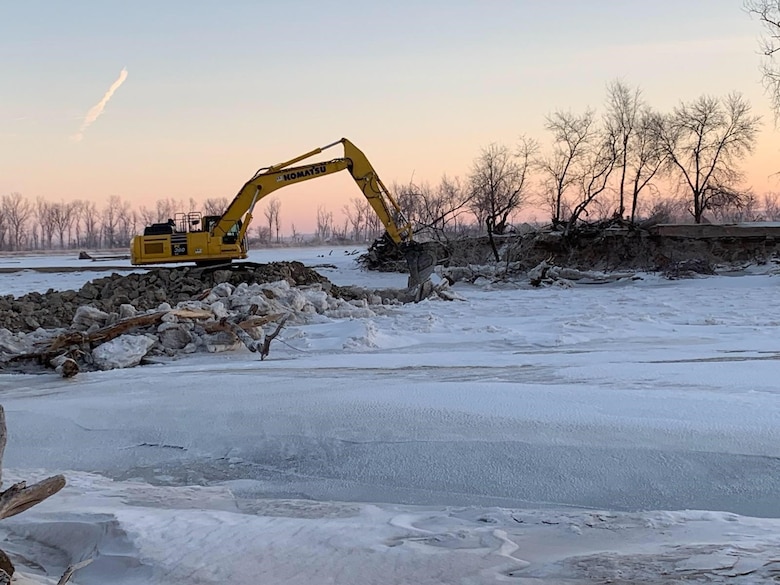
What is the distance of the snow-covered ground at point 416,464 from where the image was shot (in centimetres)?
370

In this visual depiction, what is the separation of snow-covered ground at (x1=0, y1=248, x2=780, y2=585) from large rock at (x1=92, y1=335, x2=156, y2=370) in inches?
15.8

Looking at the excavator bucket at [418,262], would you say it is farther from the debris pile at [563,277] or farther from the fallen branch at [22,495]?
the fallen branch at [22,495]

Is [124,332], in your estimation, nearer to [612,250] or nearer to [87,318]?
[87,318]

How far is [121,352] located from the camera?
1016cm

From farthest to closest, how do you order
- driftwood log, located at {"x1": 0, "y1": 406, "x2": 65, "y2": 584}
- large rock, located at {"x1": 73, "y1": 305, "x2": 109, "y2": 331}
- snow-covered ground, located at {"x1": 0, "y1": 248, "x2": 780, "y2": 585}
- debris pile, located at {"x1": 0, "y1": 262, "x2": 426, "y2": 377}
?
large rock, located at {"x1": 73, "y1": 305, "x2": 109, "y2": 331}, debris pile, located at {"x1": 0, "y1": 262, "x2": 426, "y2": 377}, snow-covered ground, located at {"x1": 0, "y1": 248, "x2": 780, "y2": 585}, driftwood log, located at {"x1": 0, "y1": 406, "x2": 65, "y2": 584}

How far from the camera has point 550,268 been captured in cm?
2306

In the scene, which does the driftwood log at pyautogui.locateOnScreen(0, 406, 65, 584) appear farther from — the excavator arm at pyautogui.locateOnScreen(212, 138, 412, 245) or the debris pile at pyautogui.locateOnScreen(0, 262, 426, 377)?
the excavator arm at pyautogui.locateOnScreen(212, 138, 412, 245)

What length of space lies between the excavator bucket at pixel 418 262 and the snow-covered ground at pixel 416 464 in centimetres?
840

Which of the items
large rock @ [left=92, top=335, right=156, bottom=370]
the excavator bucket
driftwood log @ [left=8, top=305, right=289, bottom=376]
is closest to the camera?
large rock @ [left=92, top=335, right=156, bottom=370]

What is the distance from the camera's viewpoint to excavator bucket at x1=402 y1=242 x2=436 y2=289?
755 inches

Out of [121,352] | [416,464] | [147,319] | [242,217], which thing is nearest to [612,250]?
[242,217]

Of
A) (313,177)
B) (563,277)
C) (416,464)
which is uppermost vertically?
(313,177)

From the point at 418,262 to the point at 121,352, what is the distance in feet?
33.5

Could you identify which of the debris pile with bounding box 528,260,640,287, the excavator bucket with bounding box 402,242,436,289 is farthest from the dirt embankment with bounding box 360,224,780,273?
the excavator bucket with bounding box 402,242,436,289
